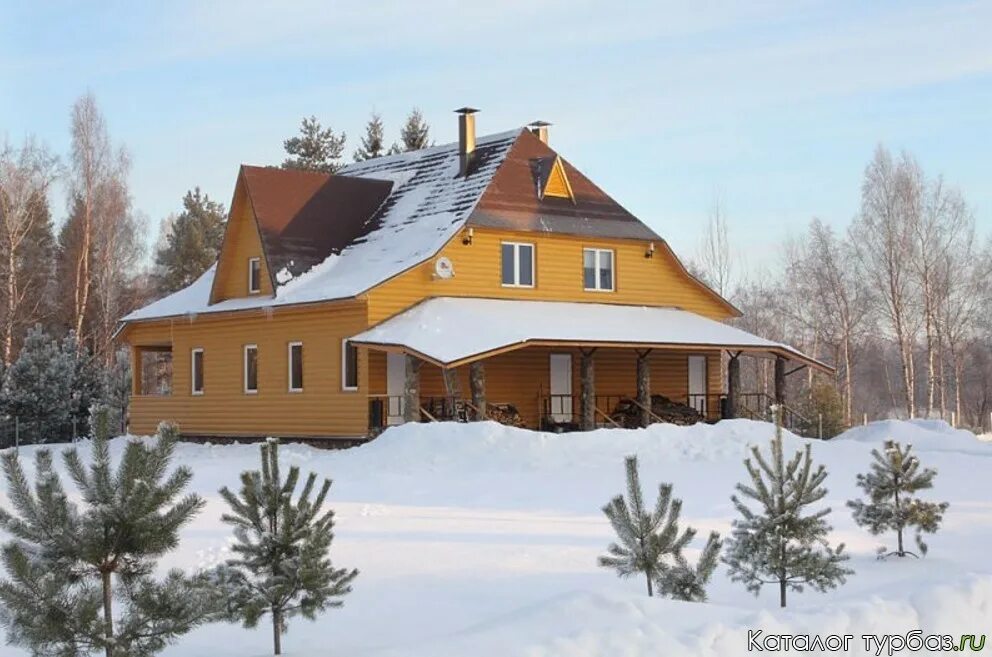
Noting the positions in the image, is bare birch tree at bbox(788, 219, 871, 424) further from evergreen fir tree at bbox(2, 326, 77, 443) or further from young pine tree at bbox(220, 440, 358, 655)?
young pine tree at bbox(220, 440, 358, 655)

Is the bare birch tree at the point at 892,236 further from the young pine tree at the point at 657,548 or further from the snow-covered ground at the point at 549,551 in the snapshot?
the young pine tree at the point at 657,548

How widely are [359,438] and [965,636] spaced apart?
64.8 feet

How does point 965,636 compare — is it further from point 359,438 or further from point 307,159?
point 307,159

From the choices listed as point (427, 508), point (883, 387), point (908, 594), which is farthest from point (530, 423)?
point (883, 387)

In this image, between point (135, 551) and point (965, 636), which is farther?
point (965, 636)

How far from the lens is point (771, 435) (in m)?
24.4

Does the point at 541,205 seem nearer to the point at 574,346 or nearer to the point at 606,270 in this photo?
the point at 606,270

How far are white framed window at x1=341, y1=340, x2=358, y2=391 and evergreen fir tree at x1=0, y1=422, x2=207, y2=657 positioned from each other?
2096 centimetres

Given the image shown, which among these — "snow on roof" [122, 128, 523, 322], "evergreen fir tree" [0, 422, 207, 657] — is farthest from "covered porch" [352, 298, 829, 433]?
"evergreen fir tree" [0, 422, 207, 657]

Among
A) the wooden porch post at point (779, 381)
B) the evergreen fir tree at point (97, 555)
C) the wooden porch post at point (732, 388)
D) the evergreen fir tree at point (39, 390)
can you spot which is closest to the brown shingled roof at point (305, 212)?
the evergreen fir tree at point (39, 390)

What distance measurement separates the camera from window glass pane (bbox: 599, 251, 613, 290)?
106 ft

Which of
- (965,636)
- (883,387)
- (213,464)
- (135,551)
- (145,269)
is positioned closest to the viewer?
(135,551)

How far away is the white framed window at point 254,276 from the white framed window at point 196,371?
9.01 feet

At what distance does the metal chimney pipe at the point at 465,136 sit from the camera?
3266cm
